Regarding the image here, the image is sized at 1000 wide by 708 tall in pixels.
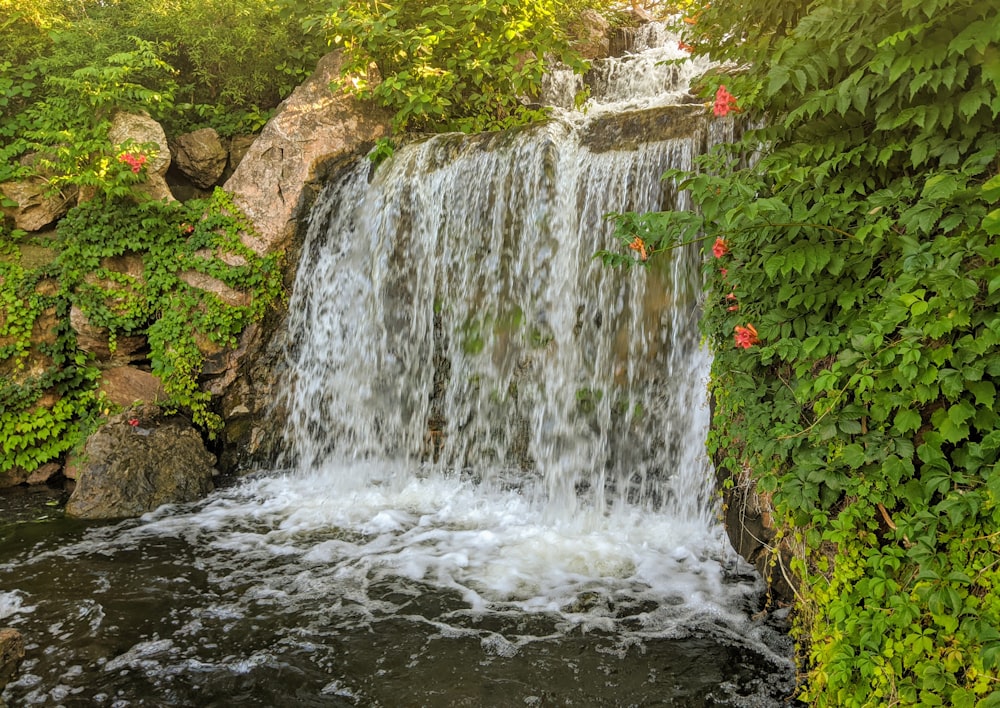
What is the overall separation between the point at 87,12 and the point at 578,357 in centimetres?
829

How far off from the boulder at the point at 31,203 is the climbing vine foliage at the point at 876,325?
7.04 meters

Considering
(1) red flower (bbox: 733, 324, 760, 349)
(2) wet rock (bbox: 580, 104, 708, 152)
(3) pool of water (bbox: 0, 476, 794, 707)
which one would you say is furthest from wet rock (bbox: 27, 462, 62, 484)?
(1) red flower (bbox: 733, 324, 760, 349)

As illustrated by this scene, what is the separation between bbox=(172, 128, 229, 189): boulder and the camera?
816 cm

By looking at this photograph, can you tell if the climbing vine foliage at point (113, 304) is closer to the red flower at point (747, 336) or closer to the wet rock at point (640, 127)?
the wet rock at point (640, 127)

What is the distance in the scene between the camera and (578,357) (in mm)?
5895

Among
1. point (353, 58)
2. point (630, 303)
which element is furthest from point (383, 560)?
point (353, 58)

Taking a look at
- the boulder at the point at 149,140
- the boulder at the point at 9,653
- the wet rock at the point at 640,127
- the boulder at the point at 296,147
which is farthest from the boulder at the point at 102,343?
the wet rock at the point at 640,127

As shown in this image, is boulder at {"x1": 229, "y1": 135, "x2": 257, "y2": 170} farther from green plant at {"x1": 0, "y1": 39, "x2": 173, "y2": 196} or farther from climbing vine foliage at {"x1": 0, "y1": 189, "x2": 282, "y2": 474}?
climbing vine foliage at {"x1": 0, "y1": 189, "x2": 282, "y2": 474}

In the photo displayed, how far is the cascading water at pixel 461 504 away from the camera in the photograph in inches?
142

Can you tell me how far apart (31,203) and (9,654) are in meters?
5.65

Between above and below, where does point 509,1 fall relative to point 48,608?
above

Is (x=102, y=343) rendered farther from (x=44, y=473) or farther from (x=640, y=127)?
(x=640, y=127)

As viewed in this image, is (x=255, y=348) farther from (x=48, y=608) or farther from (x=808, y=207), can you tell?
(x=808, y=207)

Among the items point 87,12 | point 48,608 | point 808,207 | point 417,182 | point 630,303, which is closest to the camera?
point 808,207
